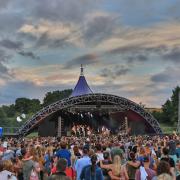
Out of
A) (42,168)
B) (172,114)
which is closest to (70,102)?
(42,168)

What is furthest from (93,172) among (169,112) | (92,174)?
(169,112)

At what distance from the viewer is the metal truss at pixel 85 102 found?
1906 inches

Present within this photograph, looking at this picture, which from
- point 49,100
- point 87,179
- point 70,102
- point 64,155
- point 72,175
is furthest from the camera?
point 49,100

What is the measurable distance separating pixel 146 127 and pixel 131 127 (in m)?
2.32

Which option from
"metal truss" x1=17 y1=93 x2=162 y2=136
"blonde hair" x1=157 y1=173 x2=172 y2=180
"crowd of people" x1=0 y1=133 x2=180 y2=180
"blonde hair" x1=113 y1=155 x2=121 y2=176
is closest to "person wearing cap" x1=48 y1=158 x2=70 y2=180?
"crowd of people" x1=0 y1=133 x2=180 y2=180

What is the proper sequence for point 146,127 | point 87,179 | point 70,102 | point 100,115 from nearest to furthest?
point 87,179 → point 70,102 → point 146,127 → point 100,115

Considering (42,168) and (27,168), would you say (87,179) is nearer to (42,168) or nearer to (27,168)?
(27,168)

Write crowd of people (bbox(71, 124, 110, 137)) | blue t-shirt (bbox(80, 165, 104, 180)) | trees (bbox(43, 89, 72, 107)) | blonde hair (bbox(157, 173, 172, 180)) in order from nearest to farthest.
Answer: blonde hair (bbox(157, 173, 172, 180))
blue t-shirt (bbox(80, 165, 104, 180))
crowd of people (bbox(71, 124, 110, 137))
trees (bbox(43, 89, 72, 107))

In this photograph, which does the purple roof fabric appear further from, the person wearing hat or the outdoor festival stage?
the person wearing hat

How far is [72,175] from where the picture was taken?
10719mm

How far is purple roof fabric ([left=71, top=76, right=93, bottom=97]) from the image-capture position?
55.8 metres

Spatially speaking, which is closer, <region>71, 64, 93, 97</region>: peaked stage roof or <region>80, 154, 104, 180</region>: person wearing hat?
<region>80, 154, 104, 180</region>: person wearing hat

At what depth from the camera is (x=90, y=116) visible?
57.4 meters

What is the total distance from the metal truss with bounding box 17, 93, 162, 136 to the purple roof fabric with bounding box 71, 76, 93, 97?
4195mm
